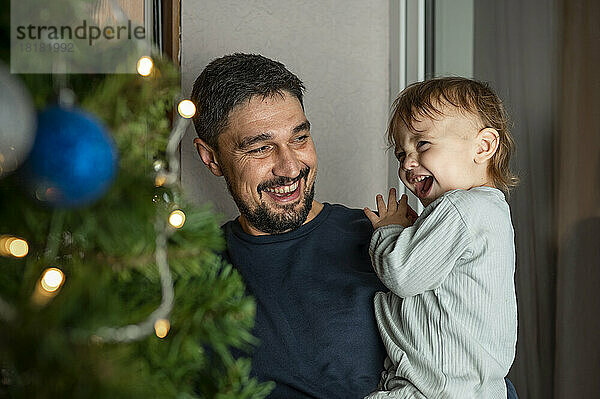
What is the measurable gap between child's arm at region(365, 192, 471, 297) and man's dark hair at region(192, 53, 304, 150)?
0.51 m

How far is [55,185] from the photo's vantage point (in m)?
0.52

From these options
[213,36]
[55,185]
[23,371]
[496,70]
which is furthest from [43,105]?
[496,70]

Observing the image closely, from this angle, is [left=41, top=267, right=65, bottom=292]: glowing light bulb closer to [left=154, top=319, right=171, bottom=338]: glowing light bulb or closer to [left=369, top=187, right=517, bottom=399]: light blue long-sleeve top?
[left=154, top=319, right=171, bottom=338]: glowing light bulb

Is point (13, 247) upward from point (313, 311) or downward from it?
upward

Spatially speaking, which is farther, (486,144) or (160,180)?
(486,144)

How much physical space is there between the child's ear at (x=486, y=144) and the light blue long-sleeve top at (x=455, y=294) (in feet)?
0.35

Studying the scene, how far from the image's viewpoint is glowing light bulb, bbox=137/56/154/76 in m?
0.61

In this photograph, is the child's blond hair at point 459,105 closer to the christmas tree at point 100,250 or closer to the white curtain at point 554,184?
the white curtain at point 554,184

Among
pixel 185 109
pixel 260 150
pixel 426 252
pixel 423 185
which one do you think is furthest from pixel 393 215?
pixel 185 109

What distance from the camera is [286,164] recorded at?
1590 millimetres

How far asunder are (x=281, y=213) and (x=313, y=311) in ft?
0.81

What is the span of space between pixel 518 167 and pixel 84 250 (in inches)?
63.7

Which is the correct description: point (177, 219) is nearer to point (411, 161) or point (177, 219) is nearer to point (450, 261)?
point (450, 261)

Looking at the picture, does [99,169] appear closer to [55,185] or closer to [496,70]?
[55,185]
